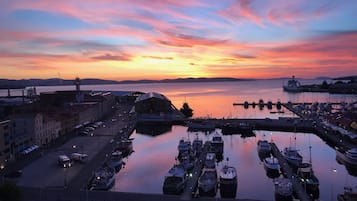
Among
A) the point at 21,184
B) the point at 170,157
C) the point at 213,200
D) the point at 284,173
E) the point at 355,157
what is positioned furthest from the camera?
the point at 170,157

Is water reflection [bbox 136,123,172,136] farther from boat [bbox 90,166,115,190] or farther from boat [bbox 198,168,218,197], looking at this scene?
boat [bbox 198,168,218,197]

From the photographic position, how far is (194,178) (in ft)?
45.5

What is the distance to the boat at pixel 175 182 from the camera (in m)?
12.8

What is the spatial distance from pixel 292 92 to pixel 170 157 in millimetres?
70931

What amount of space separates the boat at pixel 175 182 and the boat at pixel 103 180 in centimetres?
198

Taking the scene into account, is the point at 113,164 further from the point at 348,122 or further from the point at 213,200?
the point at 348,122

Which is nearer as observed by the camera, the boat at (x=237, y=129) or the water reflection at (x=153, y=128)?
the boat at (x=237, y=129)

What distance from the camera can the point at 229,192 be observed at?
13.3 m

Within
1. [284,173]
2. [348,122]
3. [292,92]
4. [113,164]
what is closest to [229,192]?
[284,173]

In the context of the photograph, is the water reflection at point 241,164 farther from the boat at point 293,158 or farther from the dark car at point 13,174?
the dark car at point 13,174

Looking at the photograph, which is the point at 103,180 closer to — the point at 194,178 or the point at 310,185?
the point at 194,178

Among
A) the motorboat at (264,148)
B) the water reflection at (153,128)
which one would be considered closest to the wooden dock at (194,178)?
the motorboat at (264,148)

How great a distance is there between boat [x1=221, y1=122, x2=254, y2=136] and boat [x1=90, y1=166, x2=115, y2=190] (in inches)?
554

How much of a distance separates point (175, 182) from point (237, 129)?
48.2 feet
